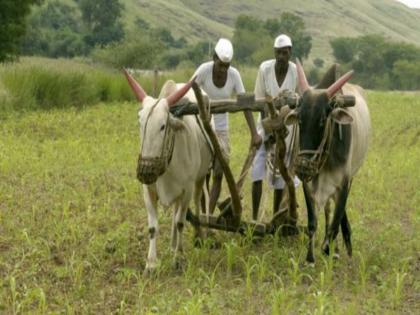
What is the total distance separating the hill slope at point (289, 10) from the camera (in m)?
104

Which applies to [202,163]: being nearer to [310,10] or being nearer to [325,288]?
[325,288]

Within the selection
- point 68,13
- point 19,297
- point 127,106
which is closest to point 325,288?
point 19,297

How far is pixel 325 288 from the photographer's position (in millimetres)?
4949

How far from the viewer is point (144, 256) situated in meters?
5.77

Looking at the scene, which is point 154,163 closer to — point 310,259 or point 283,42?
point 310,259

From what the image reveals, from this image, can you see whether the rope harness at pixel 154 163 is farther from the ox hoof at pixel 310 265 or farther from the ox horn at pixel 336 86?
the ox hoof at pixel 310 265

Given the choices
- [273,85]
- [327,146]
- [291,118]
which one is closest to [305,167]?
[327,146]

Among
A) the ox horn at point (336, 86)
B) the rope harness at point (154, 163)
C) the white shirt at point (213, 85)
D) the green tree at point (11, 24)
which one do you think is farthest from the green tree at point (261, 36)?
the rope harness at point (154, 163)

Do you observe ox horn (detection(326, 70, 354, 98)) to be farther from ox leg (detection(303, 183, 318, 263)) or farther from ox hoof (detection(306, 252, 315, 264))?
ox hoof (detection(306, 252, 315, 264))

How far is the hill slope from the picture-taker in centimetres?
10369

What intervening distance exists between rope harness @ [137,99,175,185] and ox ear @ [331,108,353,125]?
4.08ft

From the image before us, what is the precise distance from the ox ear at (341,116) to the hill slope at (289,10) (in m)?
88.8

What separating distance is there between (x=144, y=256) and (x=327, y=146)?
5.68 ft

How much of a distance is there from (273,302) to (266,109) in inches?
73.5
